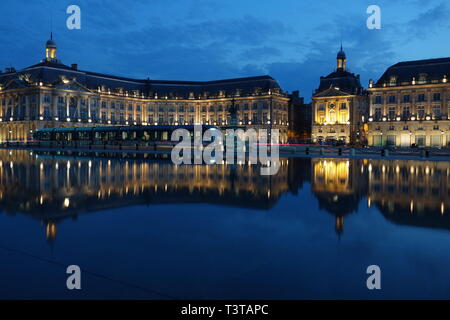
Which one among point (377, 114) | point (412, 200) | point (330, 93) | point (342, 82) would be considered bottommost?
point (412, 200)

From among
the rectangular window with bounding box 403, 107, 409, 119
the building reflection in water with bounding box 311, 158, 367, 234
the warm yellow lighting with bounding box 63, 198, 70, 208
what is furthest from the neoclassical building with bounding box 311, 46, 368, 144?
the warm yellow lighting with bounding box 63, 198, 70, 208

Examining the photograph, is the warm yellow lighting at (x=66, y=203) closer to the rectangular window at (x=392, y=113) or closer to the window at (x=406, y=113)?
the window at (x=406, y=113)

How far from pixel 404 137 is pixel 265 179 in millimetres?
75780

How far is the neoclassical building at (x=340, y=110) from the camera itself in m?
100

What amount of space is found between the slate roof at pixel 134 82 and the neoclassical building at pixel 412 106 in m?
33.2

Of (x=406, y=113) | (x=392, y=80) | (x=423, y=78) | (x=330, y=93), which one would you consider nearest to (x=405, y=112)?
(x=406, y=113)

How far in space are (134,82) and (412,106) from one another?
78562 mm

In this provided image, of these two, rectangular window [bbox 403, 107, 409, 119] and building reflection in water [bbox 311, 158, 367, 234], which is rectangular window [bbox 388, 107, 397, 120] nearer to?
rectangular window [bbox 403, 107, 409, 119]

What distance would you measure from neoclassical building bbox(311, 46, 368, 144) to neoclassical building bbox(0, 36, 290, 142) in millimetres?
14443

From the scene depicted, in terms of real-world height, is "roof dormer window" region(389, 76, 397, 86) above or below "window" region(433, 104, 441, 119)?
above

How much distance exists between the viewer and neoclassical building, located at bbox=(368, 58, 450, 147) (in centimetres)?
8350

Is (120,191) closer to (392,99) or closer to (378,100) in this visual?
(392,99)

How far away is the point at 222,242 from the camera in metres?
8.96
